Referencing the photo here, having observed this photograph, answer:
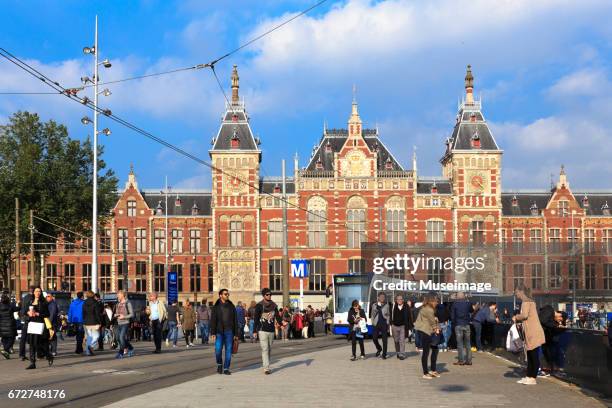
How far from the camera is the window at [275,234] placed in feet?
228

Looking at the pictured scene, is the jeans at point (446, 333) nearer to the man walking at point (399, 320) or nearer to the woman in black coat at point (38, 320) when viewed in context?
the man walking at point (399, 320)

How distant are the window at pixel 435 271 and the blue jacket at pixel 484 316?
2323 cm

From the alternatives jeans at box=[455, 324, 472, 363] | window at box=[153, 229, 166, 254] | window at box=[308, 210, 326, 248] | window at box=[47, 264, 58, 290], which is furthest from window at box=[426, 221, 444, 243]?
jeans at box=[455, 324, 472, 363]

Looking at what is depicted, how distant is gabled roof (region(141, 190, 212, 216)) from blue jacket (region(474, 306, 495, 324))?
5085 cm

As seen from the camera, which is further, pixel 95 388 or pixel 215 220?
pixel 215 220

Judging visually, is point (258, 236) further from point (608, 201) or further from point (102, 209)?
point (608, 201)

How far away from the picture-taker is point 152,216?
2847 inches

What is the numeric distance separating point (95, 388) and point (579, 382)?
822 centimetres

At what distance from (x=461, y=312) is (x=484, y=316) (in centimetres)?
501

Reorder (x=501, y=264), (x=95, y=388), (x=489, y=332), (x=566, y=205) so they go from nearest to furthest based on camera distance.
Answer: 1. (x=95, y=388)
2. (x=489, y=332)
3. (x=501, y=264)
4. (x=566, y=205)

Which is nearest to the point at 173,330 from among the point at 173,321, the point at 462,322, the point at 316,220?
the point at 173,321

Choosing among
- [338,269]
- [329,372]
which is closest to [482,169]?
[338,269]

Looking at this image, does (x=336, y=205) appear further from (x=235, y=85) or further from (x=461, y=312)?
(x=461, y=312)

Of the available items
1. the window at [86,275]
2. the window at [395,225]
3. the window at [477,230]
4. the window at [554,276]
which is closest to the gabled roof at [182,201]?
the window at [86,275]
